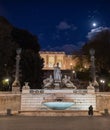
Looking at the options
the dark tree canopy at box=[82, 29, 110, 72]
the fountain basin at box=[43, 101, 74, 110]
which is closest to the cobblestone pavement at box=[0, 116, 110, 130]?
the fountain basin at box=[43, 101, 74, 110]

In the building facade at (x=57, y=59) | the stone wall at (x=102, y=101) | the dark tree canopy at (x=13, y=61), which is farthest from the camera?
the building facade at (x=57, y=59)

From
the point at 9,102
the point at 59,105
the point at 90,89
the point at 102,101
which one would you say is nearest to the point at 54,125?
the point at 59,105

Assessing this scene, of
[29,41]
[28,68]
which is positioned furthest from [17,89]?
[29,41]

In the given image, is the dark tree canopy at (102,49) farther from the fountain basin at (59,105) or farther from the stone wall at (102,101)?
the fountain basin at (59,105)

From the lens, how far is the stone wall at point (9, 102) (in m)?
32.9

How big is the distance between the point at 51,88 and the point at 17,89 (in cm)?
416

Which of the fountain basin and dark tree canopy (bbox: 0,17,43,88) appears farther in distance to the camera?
dark tree canopy (bbox: 0,17,43,88)

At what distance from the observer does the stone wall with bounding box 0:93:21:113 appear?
32906 mm

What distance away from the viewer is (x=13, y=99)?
33.4 m

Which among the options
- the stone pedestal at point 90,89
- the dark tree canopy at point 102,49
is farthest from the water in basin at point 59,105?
the dark tree canopy at point 102,49

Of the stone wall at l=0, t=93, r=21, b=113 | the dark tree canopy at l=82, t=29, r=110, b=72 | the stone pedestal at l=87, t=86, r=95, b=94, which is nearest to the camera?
the stone wall at l=0, t=93, r=21, b=113

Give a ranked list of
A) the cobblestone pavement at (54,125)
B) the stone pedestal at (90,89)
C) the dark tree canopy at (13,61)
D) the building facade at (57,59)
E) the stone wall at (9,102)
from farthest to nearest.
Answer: the building facade at (57,59), the dark tree canopy at (13,61), the stone pedestal at (90,89), the stone wall at (9,102), the cobblestone pavement at (54,125)

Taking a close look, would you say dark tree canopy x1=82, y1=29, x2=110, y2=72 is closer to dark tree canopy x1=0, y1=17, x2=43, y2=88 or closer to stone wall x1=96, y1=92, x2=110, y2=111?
dark tree canopy x1=0, y1=17, x2=43, y2=88

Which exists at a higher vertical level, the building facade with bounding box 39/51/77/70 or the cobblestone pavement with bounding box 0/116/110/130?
the building facade with bounding box 39/51/77/70
